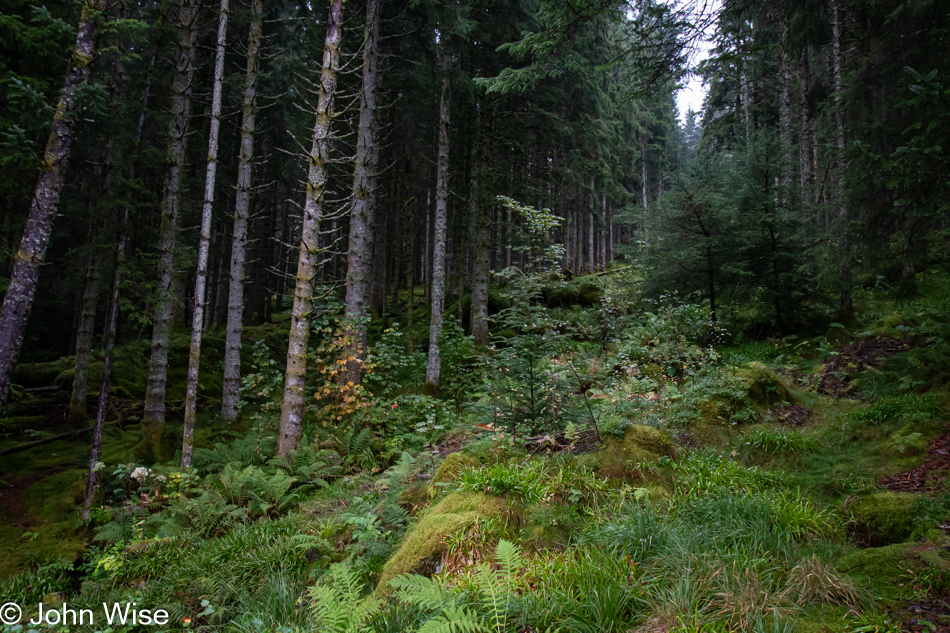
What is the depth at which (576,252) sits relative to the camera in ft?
94.1

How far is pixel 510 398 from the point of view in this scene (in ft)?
19.5

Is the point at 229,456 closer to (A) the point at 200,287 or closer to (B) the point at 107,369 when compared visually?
(B) the point at 107,369

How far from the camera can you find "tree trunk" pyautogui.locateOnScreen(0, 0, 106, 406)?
254 inches

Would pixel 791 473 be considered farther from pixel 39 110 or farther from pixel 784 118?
pixel 784 118

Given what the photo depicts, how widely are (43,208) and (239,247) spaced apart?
140 inches

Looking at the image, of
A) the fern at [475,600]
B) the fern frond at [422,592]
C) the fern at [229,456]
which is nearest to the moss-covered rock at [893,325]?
the fern at [475,600]

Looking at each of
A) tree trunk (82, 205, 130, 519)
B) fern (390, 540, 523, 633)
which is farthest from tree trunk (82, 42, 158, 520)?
fern (390, 540, 523, 633)

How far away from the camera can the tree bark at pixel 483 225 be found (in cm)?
1356

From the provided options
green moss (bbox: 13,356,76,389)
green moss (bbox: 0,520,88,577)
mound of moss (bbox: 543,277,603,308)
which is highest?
mound of moss (bbox: 543,277,603,308)

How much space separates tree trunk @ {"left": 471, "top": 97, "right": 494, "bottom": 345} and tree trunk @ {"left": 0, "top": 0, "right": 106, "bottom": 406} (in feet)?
30.7

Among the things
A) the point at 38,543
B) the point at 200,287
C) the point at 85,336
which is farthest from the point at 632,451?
the point at 85,336

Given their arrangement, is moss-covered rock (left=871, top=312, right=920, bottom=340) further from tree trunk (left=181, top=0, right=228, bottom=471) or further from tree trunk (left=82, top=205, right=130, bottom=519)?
tree trunk (left=82, top=205, right=130, bottom=519)

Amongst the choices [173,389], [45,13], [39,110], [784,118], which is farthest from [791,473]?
[784,118]

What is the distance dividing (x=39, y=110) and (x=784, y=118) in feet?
75.5
